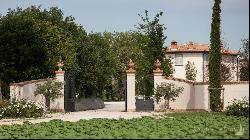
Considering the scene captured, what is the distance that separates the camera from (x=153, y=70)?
28.3m

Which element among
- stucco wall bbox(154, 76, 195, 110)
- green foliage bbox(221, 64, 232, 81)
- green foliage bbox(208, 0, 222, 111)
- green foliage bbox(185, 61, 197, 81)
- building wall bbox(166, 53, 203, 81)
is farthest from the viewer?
building wall bbox(166, 53, 203, 81)

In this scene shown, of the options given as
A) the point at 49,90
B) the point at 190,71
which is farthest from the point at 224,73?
the point at 49,90

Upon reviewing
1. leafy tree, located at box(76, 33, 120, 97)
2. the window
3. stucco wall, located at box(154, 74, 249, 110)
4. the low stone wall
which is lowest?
the low stone wall

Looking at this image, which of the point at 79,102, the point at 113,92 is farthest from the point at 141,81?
the point at 113,92

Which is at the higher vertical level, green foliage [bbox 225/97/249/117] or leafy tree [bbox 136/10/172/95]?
leafy tree [bbox 136/10/172/95]

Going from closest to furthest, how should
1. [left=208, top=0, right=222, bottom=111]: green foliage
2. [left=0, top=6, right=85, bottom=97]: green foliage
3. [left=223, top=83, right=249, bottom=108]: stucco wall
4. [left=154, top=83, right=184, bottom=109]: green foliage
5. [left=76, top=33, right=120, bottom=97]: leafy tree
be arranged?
[left=223, top=83, right=249, bottom=108]: stucco wall, [left=208, top=0, right=222, bottom=111]: green foliage, [left=154, top=83, right=184, bottom=109]: green foliage, [left=0, top=6, right=85, bottom=97]: green foliage, [left=76, top=33, right=120, bottom=97]: leafy tree

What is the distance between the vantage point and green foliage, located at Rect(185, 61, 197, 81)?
59.4 meters

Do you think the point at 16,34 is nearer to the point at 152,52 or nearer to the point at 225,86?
the point at 152,52

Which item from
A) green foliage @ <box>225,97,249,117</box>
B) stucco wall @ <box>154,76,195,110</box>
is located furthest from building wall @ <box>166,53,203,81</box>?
green foliage @ <box>225,97,249,117</box>

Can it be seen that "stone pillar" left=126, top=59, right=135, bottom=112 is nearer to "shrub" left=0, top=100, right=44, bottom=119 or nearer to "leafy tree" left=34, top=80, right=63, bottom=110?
"leafy tree" left=34, top=80, right=63, bottom=110

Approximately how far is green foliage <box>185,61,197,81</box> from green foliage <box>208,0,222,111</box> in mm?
31481

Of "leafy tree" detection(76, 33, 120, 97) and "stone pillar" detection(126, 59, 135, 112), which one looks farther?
"leafy tree" detection(76, 33, 120, 97)

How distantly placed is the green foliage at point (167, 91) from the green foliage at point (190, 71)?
31623mm

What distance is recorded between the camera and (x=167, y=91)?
2747 cm
